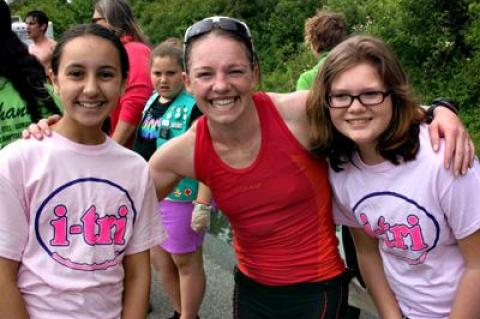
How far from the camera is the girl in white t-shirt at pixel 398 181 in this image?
6.40 feet

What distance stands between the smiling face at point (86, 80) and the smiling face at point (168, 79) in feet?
4.85

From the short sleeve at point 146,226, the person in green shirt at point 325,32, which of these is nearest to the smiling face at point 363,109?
the short sleeve at point 146,226

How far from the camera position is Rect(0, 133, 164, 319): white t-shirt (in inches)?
72.9

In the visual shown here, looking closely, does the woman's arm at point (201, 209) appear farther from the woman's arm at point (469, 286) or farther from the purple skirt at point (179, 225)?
the woman's arm at point (469, 286)

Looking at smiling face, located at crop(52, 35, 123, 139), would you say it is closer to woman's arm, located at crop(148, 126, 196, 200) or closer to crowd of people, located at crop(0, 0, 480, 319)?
crowd of people, located at crop(0, 0, 480, 319)

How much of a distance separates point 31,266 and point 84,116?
1.62ft

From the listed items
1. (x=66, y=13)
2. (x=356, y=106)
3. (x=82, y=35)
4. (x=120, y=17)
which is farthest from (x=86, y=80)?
(x=66, y=13)

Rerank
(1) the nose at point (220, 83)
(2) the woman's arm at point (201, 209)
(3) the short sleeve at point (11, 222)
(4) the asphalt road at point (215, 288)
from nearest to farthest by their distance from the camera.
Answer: (3) the short sleeve at point (11, 222), (1) the nose at point (220, 83), (2) the woman's arm at point (201, 209), (4) the asphalt road at point (215, 288)

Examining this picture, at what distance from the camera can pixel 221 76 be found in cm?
210

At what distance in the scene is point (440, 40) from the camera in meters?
7.05

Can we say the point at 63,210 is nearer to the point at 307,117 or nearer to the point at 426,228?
the point at 307,117

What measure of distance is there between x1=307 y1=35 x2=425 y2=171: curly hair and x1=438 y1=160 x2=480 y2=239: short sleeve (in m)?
0.14

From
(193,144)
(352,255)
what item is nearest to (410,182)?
(193,144)

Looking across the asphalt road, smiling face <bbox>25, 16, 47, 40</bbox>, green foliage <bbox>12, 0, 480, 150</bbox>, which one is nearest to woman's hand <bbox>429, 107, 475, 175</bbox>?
the asphalt road
